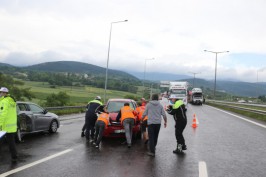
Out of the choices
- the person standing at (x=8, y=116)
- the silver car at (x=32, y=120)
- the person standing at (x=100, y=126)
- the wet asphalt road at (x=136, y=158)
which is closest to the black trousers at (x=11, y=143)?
the person standing at (x=8, y=116)

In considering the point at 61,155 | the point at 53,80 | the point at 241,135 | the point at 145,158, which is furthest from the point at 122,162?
the point at 53,80

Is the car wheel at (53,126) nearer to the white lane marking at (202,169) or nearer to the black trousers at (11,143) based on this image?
the black trousers at (11,143)

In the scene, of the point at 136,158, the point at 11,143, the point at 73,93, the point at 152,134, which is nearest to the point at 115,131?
the point at 152,134

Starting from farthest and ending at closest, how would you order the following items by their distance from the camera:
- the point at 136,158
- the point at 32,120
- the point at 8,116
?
1. the point at 32,120
2. the point at 136,158
3. the point at 8,116

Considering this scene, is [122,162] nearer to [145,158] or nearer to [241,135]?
[145,158]

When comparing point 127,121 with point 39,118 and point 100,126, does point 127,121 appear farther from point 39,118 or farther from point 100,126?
Result: point 39,118

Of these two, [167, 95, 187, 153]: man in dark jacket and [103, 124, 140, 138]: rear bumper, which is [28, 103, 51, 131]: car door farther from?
[167, 95, 187, 153]: man in dark jacket

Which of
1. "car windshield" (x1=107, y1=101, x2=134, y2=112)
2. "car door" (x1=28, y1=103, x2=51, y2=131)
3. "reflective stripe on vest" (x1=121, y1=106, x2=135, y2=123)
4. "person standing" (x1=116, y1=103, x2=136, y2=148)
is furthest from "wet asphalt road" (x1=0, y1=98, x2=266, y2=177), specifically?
"car windshield" (x1=107, y1=101, x2=134, y2=112)

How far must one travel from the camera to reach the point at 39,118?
39.8ft

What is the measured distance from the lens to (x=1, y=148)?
9.26 metres

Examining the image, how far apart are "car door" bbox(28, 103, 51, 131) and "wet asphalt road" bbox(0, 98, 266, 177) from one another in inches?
20.3

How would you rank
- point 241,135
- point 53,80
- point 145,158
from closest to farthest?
point 145,158, point 241,135, point 53,80

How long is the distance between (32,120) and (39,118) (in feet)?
1.71

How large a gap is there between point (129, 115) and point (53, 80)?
79374 mm
